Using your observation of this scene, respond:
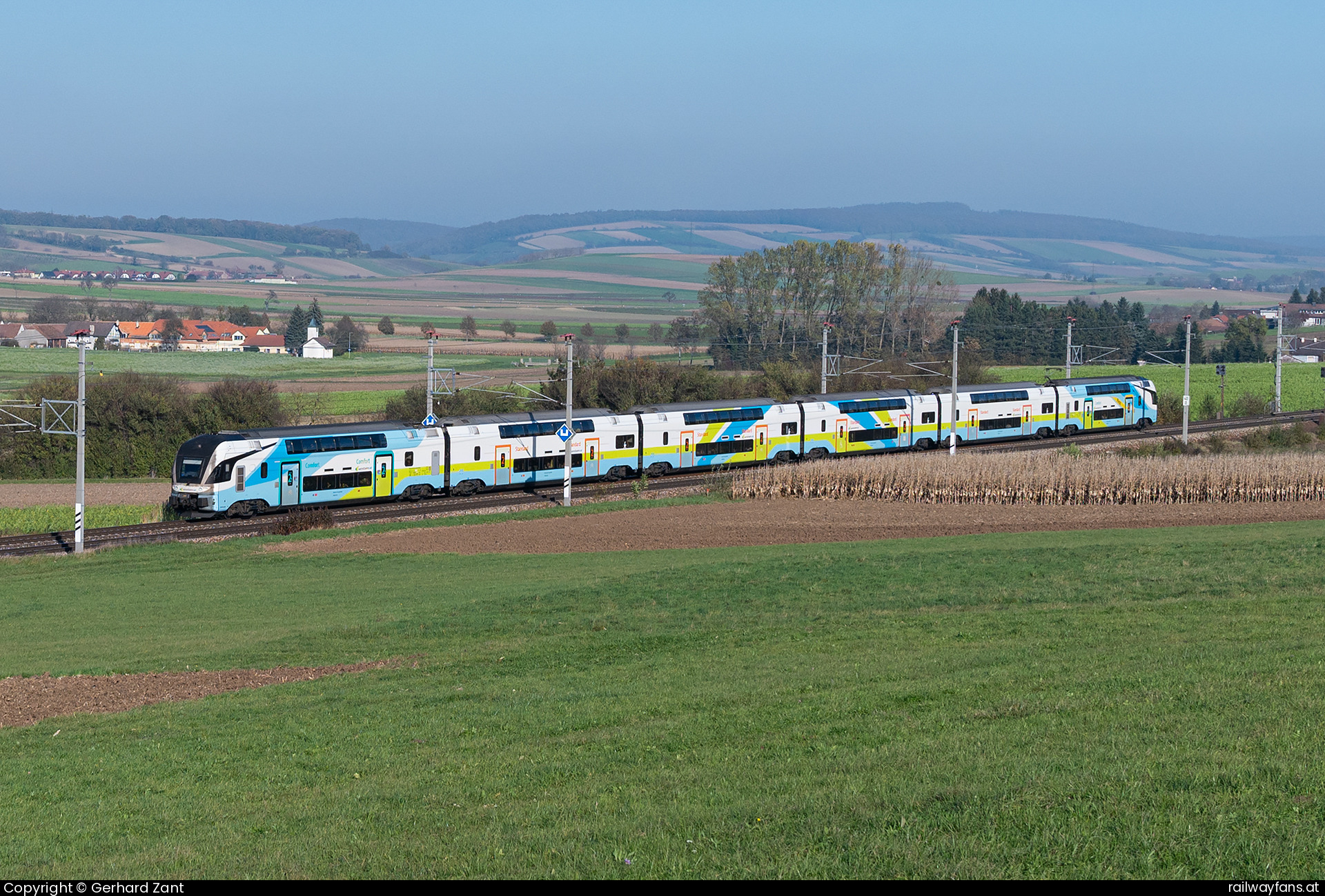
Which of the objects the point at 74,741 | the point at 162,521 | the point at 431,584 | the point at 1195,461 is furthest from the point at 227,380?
the point at 74,741

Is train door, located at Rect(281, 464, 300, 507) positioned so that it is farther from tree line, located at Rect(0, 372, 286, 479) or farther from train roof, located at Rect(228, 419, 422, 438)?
tree line, located at Rect(0, 372, 286, 479)

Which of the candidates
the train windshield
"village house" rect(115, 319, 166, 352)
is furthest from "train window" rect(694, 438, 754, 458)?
"village house" rect(115, 319, 166, 352)

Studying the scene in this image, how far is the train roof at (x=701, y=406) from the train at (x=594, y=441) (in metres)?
0.10

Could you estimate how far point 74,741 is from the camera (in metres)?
16.9

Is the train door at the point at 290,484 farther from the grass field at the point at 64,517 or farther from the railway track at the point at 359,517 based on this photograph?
the grass field at the point at 64,517

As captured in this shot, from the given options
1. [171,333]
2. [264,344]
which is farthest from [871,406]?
[171,333]

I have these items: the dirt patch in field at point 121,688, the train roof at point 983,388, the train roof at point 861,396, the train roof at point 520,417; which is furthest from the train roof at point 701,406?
the dirt patch in field at point 121,688

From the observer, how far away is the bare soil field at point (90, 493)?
2350 inches

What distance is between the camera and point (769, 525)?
46781 millimetres

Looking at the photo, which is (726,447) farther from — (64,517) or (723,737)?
(723,737)

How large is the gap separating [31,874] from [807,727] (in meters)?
8.07

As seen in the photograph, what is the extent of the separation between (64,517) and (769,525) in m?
33.7

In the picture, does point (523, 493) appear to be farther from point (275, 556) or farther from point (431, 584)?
point (431, 584)

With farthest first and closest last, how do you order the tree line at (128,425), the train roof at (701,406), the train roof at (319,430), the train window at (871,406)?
the tree line at (128,425) < the train window at (871,406) < the train roof at (701,406) < the train roof at (319,430)
